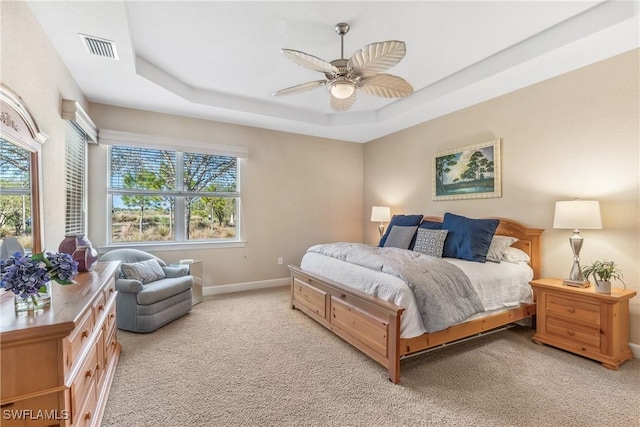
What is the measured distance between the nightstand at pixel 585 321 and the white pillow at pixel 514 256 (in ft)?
1.09

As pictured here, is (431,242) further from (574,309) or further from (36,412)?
(36,412)

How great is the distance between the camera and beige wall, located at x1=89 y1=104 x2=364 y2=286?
3.96 meters

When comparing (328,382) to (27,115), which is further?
(328,382)

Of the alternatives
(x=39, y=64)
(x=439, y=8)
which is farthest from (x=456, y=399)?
(x=39, y=64)

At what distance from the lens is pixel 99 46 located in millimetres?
2521

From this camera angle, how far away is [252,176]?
481 centimetres

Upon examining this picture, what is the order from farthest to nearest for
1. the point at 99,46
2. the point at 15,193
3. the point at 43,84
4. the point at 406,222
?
the point at 406,222 → the point at 99,46 → the point at 43,84 → the point at 15,193

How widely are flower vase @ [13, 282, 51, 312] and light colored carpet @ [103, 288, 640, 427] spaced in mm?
983

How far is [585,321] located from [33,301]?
12.2 feet

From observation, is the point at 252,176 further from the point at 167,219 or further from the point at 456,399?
the point at 456,399

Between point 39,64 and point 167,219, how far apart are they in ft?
7.94

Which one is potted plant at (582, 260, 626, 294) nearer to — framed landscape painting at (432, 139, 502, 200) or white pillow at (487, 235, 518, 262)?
white pillow at (487, 235, 518, 262)

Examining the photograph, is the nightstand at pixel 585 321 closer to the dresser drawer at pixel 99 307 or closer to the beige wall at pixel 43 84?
the dresser drawer at pixel 99 307

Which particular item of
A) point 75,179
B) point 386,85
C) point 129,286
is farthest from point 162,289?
point 386,85
